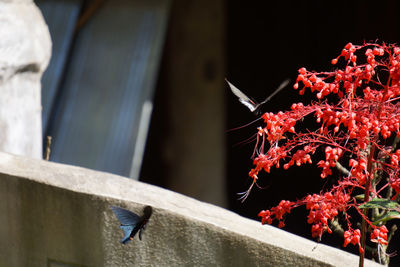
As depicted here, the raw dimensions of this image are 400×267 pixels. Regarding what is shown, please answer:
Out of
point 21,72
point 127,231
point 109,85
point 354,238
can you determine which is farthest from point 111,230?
point 109,85

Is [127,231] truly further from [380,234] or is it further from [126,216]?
[380,234]

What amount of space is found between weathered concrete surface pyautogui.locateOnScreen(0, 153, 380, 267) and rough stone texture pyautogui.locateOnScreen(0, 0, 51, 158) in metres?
0.77

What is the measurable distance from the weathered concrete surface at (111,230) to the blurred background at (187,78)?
1550 mm

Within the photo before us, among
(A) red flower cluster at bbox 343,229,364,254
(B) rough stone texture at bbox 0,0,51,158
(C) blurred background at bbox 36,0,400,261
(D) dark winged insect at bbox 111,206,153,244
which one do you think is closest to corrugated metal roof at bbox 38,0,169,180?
(C) blurred background at bbox 36,0,400,261

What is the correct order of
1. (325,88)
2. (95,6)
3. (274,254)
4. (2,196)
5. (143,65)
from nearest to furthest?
(325,88) → (274,254) → (2,196) → (143,65) → (95,6)

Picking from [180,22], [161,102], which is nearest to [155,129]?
[161,102]

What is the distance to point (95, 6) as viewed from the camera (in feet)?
14.6

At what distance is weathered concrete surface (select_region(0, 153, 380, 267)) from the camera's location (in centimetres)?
202

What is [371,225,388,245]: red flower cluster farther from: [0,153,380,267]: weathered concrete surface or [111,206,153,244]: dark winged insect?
[111,206,153,244]: dark winged insect

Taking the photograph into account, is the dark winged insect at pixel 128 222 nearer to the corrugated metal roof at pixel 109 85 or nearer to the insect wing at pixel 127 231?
the insect wing at pixel 127 231

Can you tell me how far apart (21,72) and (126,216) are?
1344mm

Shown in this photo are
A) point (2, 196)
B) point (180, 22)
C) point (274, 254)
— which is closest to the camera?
point (274, 254)

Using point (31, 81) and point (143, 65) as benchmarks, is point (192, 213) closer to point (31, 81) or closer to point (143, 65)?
point (31, 81)

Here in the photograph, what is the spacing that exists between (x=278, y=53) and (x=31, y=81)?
2.02 m
